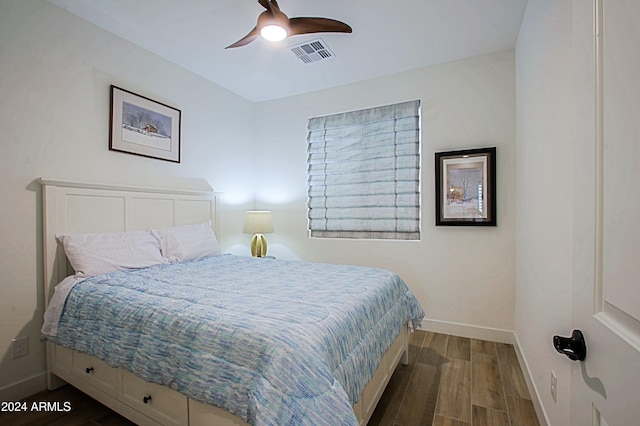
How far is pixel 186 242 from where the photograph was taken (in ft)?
9.15

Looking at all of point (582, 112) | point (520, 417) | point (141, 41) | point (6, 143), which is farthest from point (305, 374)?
point (141, 41)

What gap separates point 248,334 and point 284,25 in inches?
76.6

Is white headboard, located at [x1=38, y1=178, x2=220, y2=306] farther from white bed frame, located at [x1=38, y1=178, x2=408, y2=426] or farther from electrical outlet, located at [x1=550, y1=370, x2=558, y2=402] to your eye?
electrical outlet, located at [x1=550, y1=370, x2=558, y2=402]

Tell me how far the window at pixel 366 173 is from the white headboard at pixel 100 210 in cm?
147

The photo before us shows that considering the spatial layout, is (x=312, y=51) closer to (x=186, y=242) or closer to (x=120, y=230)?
(x=186, y=242)

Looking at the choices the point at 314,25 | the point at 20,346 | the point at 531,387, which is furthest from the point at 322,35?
the point at 20,346

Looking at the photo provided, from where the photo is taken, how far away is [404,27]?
2.44 m

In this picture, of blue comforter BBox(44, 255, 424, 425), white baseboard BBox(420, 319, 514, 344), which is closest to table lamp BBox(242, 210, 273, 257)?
blue comforter BBox(44, 255, 424, 425)

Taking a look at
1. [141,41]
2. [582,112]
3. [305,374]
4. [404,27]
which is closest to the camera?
[582,112]

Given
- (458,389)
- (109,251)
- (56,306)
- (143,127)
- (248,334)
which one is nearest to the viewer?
(248,334)

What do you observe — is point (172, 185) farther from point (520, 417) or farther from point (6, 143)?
point (520, 417)

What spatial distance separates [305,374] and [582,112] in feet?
3.72

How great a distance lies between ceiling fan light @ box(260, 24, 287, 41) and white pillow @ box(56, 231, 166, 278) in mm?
1919

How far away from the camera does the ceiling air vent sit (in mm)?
2684
